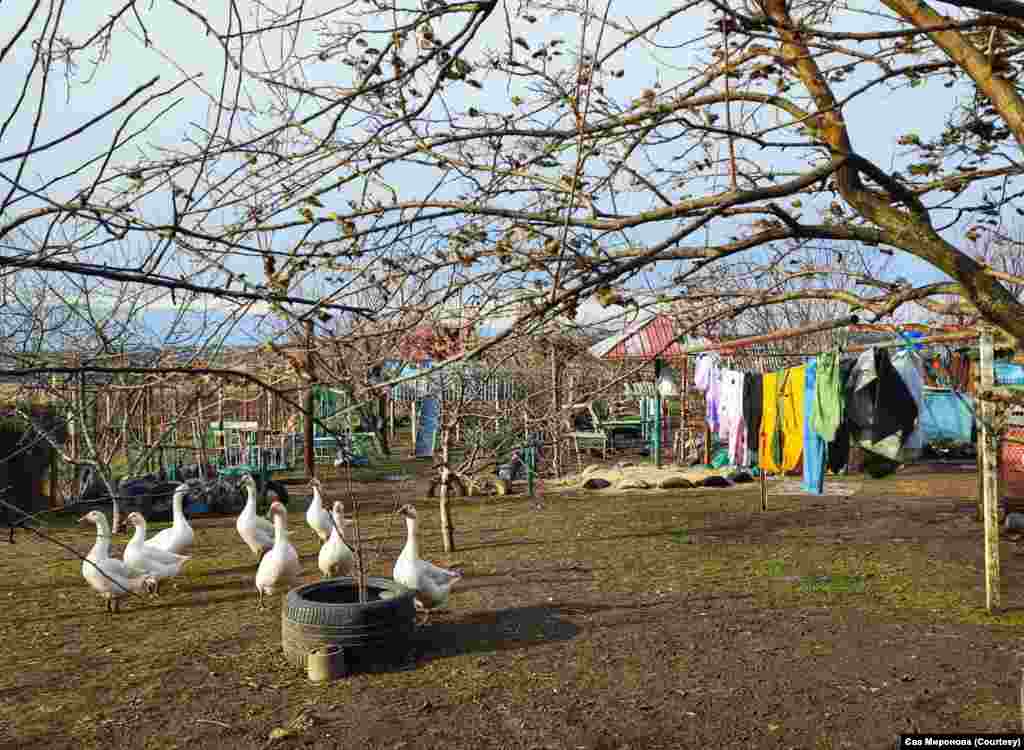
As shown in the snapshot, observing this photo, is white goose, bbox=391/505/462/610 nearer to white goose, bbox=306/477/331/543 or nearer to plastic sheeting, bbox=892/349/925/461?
white goose, bbox=306/477/331/543

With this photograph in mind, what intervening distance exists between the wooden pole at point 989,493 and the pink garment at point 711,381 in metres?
5.35

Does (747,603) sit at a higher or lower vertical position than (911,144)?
lower

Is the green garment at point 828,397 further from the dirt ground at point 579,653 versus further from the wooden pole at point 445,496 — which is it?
the wooden pole at point 445,496

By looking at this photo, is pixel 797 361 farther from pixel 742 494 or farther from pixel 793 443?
pixel 793 443

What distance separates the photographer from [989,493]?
7.12m

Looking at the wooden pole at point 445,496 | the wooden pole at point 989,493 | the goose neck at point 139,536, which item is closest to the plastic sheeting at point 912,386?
the wooden pole at point 989,493

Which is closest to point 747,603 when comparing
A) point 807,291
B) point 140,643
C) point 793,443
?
point 793,443

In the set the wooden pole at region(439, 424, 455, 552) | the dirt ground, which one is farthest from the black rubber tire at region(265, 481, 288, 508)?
the wooden pole at region(439, 424, 455, 552)

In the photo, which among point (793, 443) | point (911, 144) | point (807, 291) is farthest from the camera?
point (793, 443)

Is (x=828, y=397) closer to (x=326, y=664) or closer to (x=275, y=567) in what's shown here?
(x=326, y=664)

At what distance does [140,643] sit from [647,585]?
4115mm

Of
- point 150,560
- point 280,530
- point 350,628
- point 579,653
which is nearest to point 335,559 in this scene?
point 280,530

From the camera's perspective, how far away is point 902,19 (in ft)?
13.3

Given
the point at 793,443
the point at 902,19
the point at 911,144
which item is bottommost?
the point at 793,443
